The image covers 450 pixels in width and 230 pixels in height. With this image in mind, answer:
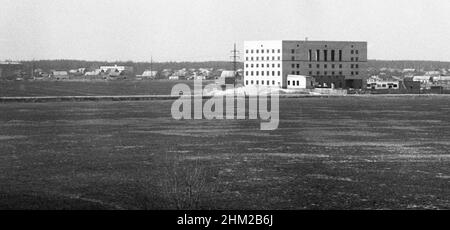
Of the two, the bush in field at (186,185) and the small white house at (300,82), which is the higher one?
the small white house at (300,82)

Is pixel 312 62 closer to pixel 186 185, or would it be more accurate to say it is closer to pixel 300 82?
pixel 300 82

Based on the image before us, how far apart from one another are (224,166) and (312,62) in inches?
3942

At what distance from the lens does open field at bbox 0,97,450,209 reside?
74.4 feet

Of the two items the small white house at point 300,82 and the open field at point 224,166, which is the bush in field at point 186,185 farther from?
the small white house at point 300,82

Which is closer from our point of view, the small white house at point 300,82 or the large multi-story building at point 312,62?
the small white house at point 300,82

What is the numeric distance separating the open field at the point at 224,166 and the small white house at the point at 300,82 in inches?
2689

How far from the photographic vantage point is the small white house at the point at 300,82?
121438 millimetres

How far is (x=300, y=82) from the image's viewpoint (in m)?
123

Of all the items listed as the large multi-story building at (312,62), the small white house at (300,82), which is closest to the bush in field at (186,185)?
the small white house at (300,82)

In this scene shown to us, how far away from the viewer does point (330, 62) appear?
128750 mm

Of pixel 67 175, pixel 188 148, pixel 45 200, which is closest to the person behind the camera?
pixel 45 200
